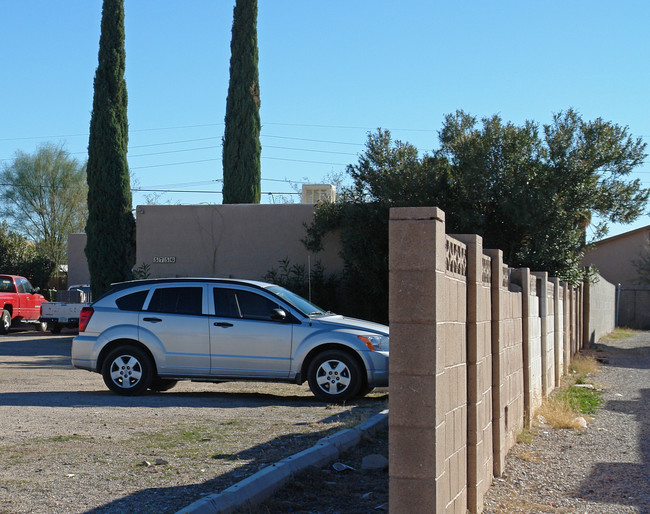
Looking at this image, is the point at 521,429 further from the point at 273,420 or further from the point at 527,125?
the point at 527,125

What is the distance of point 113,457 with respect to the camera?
7051mm

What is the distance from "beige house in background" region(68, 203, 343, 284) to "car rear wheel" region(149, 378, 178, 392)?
1025 cm

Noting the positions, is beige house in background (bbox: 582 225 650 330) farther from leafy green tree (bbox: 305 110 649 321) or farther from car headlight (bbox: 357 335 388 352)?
car headlight (bbox: 357 335 388 352)

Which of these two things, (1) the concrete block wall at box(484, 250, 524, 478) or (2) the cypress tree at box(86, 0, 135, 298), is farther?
(2) the cypress tree at box(86, 0, 135, 298)

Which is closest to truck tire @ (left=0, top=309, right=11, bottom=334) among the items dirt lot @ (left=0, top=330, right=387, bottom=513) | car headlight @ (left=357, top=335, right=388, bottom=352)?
dirt lot @ (left=0, top=330, right=387, bottom=513)

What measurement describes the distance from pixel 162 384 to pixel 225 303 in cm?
188

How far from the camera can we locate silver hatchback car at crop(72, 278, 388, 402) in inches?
445

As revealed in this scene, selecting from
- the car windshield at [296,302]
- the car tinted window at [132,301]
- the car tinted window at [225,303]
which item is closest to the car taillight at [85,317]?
the car tinted window at [132,301]

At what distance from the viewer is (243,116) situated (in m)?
27.4

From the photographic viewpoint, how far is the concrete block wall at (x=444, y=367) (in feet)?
14.6

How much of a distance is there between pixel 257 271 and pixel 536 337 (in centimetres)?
1333

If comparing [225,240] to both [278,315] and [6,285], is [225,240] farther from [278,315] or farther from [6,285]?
[278,315]

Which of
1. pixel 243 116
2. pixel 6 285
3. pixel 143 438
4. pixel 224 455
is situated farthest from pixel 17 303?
pixel 224 455

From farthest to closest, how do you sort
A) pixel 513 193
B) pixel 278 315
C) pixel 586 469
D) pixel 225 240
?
pixel 225 240
pixel 513 193
pixel 278 315
pixel 586 469
